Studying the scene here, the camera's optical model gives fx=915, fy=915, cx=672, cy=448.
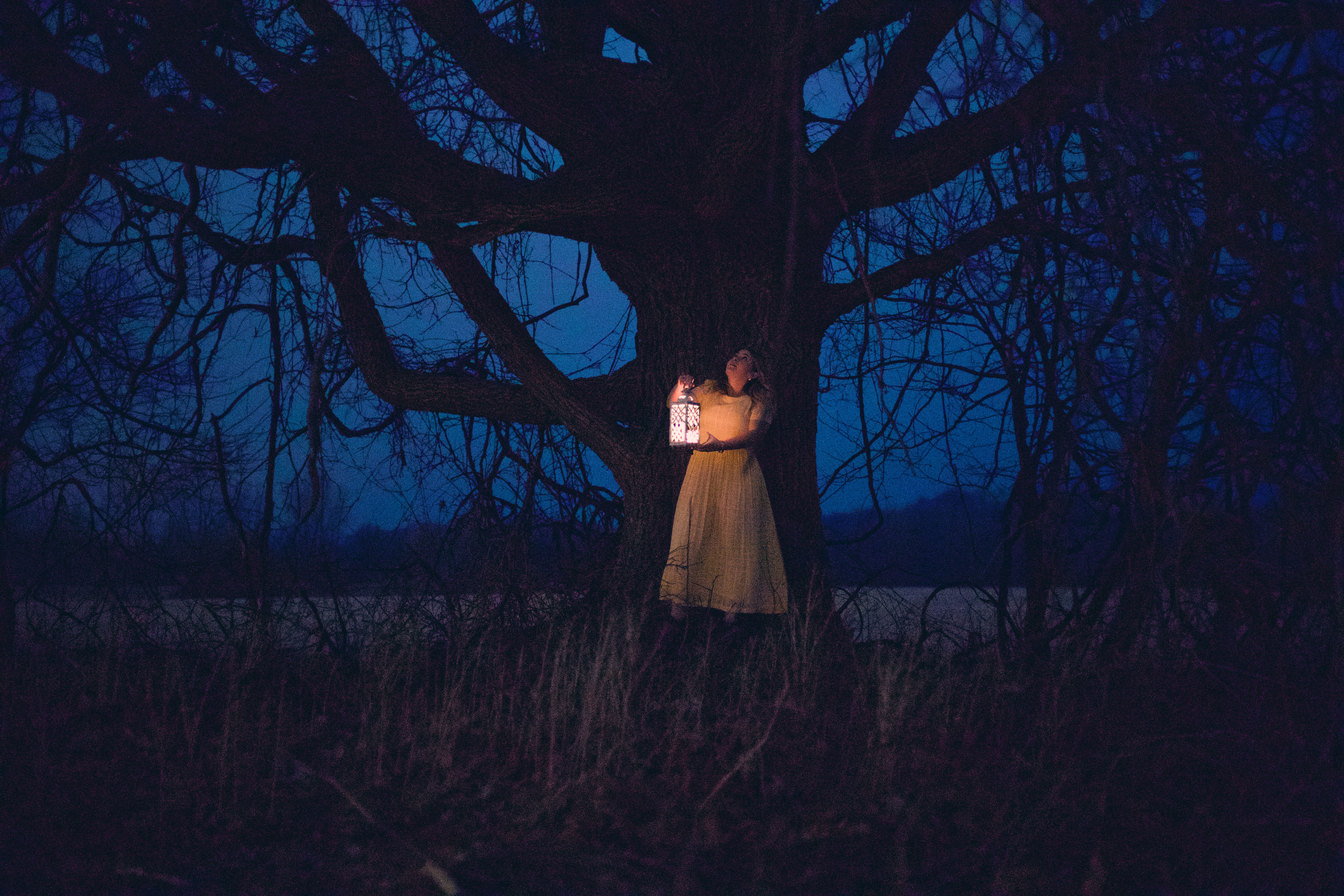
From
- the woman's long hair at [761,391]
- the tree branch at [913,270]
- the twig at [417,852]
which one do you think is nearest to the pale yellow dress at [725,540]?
the woman's long hair at [761,391]

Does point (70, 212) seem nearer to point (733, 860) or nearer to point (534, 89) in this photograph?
point (534, 89)

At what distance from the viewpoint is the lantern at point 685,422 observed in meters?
4.81

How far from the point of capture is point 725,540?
495 cm

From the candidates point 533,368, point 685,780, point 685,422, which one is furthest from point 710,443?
point 685,780

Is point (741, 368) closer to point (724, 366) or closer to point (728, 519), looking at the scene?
point (724, 366)

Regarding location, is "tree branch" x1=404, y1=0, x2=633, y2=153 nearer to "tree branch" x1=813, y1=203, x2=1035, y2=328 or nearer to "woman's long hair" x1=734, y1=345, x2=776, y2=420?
"woman's long hair" x1=734, y1=345, x2=776, y2=420

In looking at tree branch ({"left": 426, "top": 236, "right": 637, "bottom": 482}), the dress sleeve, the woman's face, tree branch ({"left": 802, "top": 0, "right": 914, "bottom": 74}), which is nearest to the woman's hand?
the dress sleeve

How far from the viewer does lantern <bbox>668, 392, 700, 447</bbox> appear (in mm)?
4812

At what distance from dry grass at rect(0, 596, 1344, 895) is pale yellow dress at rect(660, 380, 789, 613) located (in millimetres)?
411

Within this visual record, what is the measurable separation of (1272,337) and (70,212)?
5912 mm

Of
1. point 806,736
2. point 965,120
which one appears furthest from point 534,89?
point 806,736

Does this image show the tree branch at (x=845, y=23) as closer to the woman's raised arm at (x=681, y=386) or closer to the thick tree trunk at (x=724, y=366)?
the thick tree trunk at (x=724, y=366)

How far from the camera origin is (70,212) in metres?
4.92

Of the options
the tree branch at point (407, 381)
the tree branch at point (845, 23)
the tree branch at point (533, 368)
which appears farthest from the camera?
the tree branch at point (407, 381)
